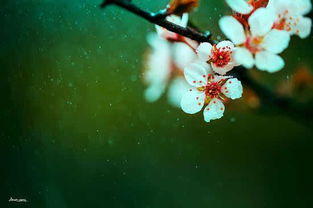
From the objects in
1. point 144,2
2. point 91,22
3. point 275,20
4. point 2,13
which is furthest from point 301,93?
point 2,13

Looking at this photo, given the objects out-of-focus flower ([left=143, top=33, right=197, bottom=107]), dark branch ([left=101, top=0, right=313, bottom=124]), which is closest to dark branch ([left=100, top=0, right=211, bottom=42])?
dark branch ([left=101, top=0, right=313, bottom=124])

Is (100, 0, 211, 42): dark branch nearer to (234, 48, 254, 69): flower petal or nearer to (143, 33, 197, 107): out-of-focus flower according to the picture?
(234, 48, 254, 69): flower petal

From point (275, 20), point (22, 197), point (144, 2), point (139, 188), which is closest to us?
point (275, 20)

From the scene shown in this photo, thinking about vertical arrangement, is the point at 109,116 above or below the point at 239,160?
above

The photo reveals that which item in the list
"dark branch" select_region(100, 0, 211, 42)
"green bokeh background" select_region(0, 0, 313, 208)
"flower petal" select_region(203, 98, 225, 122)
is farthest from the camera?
"green bokeh background" select_region(0, 0, 313, 208)

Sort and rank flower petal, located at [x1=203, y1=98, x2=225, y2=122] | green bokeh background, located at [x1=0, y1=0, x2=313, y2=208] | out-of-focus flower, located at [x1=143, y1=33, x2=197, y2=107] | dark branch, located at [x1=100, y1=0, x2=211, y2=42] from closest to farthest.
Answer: dark branch, located at [x1=100, y1=0, x2=211, y2=42]
flower petal, located at [x1=203, y1=98, x2=225, y2=122]
out-of-focus flower, located at [x1=143, y1=33, x2=197, y2=107]
green bokeh background, located at [x1=0, y1=0, x2=313, y2=208]

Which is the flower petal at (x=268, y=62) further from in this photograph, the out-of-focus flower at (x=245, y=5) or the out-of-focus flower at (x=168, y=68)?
the out-of-focus flower at (x=168, y=68)

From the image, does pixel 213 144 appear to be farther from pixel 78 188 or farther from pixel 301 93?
pixel 301 93
